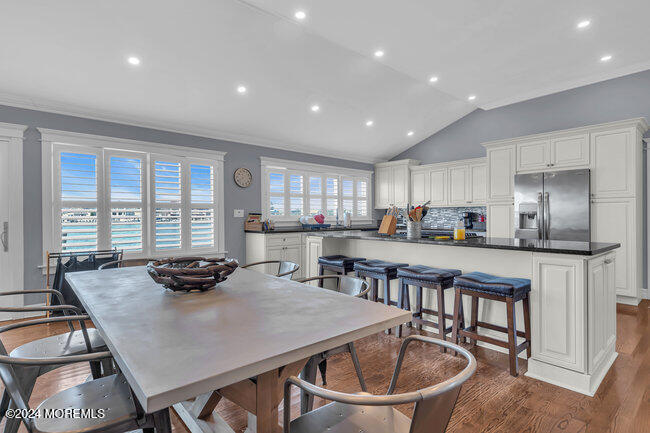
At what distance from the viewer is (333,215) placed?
6.80m

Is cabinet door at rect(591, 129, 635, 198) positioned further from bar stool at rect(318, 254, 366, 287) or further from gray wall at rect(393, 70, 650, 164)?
bar stool at rect(318, 254, 366, 287)

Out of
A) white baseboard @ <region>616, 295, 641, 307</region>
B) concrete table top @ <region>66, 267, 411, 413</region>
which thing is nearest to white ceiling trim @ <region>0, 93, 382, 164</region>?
concrete table top @ <region>66, 267, 411, 413</region>

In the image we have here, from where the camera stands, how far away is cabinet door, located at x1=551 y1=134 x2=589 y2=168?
4443 mm

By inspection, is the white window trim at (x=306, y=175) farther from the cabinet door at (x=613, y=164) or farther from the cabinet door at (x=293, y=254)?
the cabinet door at (x=613, y=164)

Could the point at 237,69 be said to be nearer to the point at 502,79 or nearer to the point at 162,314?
the point at 162,314

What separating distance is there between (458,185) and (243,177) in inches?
153

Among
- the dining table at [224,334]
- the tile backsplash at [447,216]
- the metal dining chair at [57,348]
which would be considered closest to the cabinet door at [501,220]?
the tile backsplash at [447,216]

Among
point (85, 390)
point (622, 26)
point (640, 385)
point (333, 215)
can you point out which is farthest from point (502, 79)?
point (85, 390)

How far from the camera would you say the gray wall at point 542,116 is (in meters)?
4.67

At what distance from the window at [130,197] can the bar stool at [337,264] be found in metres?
2.13

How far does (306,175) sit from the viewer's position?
634 cm

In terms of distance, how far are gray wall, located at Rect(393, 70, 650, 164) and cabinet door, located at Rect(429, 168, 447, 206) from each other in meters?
0.44

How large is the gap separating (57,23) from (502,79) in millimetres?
5373

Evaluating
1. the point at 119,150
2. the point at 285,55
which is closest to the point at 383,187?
the point at 285,55
